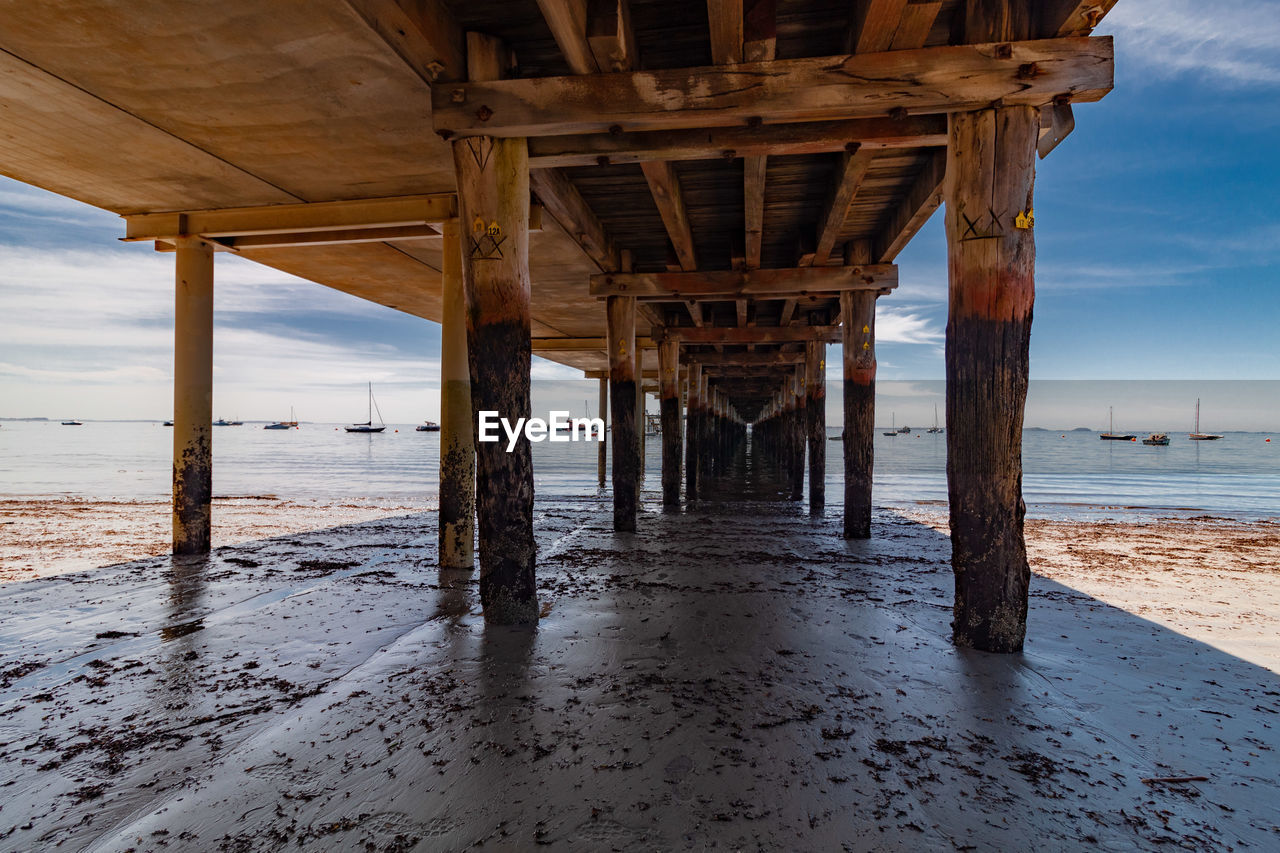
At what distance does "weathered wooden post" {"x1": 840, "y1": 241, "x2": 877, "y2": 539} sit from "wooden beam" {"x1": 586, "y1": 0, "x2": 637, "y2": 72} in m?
6.04

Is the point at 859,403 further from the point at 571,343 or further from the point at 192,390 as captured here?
the point at 571,343

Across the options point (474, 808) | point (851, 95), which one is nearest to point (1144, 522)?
point (851, 95)

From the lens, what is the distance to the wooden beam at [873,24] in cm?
376

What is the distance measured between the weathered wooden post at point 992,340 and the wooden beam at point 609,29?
2.32 meters

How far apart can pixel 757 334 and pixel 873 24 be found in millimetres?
11011

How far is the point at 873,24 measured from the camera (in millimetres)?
3912

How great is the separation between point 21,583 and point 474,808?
696 centimetres

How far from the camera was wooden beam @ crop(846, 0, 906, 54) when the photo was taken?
12.3 ft

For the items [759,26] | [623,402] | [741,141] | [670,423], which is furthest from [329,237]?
[670,423]

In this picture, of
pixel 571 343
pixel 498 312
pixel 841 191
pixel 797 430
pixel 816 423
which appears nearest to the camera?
pixel 498 312

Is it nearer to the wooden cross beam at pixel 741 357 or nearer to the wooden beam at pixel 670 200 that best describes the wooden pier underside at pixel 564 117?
the wooden beam at pixel 670 200

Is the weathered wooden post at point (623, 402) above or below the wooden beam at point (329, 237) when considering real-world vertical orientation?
below

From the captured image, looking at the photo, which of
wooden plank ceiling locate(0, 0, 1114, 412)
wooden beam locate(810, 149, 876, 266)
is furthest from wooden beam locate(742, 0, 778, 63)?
wooden beam locate(810, 149, 876, 266)

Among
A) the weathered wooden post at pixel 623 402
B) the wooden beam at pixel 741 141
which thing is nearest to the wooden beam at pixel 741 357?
the weathered wooden post at pixel 623 402
